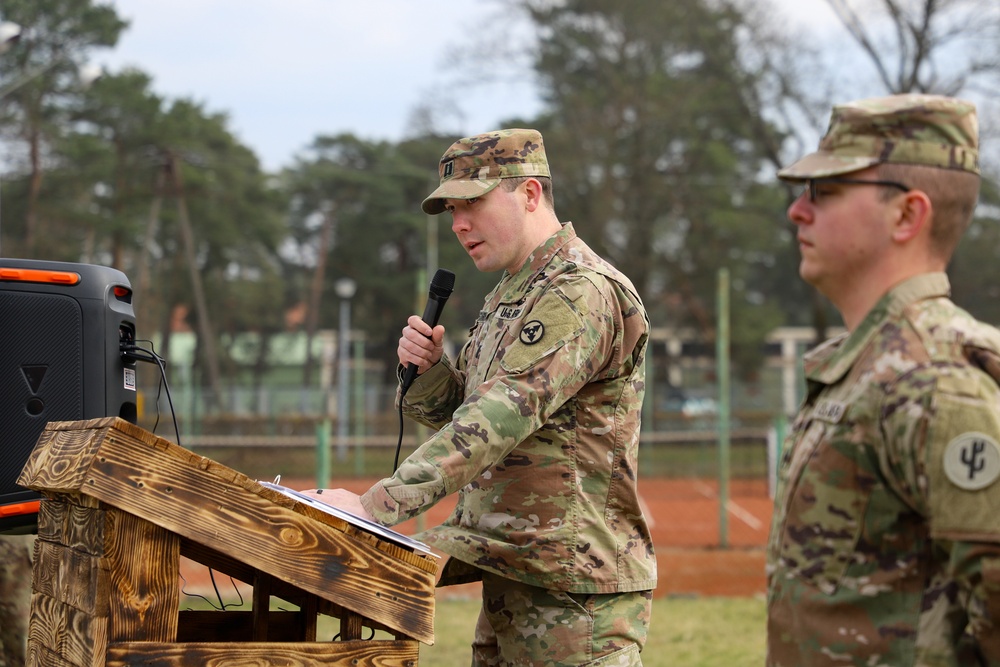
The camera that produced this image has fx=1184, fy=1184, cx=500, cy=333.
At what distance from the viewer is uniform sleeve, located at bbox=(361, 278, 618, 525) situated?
270cm

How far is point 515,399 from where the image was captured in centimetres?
281

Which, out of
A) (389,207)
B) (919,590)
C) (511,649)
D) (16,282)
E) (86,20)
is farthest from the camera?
(389,207)

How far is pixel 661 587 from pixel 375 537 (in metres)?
9.49

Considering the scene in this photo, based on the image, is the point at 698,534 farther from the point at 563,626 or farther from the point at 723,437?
the point at 563,626

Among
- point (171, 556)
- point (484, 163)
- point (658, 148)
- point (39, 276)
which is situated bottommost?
point (171, 556)

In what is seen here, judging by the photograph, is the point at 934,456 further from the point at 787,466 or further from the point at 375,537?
the point at 375,537

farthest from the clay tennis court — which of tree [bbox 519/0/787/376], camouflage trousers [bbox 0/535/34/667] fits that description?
tree [bbox 519/0/787/376]

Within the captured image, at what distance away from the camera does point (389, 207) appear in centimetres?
4253

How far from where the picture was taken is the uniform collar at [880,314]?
6.63 ft

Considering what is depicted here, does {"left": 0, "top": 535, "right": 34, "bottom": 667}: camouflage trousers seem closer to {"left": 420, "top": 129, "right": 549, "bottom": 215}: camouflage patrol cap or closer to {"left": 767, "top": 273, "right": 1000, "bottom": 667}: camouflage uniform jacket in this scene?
{"left": 420, "top": 129, "right": 549, "bottom": 215}: camouflage patrol cap

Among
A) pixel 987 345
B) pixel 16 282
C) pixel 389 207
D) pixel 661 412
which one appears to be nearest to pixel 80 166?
pixel 389 207

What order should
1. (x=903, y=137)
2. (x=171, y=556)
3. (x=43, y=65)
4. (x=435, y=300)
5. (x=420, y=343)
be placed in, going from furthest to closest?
1. (x=43, y=65)
2. (x=435, y=300)
3. (x=420, y=343)
4. (x=171, y=556)
5. (x=903, y=137)

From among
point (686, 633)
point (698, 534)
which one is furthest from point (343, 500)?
point (698, 534)

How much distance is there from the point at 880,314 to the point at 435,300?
5.47 feet
